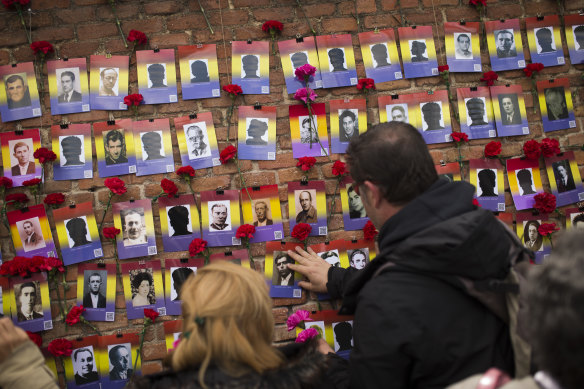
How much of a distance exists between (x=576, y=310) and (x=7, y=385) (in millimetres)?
1683

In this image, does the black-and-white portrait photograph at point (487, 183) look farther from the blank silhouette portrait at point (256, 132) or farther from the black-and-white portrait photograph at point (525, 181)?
the blank silhouette portrait at point (256, 132)

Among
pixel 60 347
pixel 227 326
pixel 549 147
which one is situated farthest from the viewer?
pixel 549 147

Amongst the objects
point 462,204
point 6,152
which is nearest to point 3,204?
point 6,152

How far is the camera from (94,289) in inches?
90.7

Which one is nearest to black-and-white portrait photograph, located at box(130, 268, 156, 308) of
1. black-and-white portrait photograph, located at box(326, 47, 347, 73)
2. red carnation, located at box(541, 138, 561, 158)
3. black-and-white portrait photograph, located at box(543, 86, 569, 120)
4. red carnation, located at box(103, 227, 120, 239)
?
red carnation, located at box(103, 227, 120, 239)

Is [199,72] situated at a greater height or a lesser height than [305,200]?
greater

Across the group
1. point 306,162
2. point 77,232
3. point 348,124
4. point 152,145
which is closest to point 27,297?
point 77,232

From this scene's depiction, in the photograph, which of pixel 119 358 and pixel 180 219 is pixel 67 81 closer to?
pixel 180 219

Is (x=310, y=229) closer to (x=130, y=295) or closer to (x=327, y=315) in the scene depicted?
(x=327, y=315)

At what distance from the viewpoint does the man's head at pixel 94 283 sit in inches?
90.6

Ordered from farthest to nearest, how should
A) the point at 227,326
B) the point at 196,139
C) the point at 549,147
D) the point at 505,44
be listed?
the point at 505,44 < the point at 549,147 < the point at 196,139 < the point at 227,326

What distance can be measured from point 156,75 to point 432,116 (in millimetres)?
1556

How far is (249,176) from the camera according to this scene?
240 centimetres

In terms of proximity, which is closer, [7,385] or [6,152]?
[7,385]
